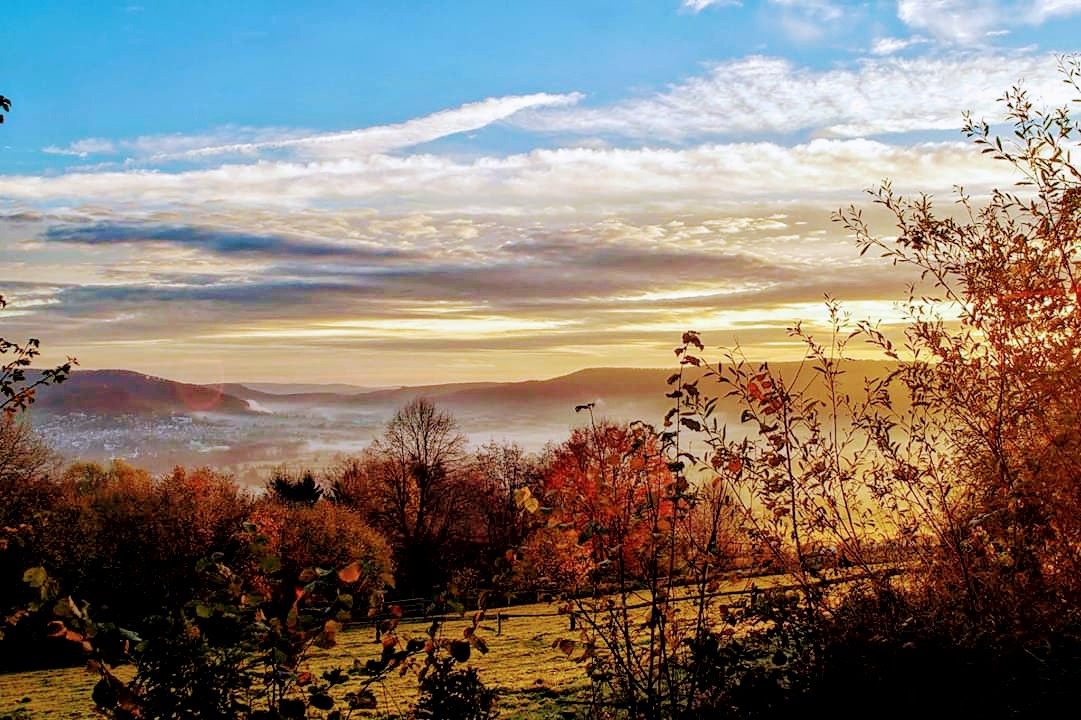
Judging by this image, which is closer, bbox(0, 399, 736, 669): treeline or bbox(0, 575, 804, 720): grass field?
bbox(0, 575, 804, 720): grass field

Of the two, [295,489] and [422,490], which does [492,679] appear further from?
[295,489]

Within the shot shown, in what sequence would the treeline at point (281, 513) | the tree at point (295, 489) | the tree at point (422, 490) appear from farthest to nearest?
the tree at point (295, 489), the tree at point (422, 490), the treeline at point (281, 513)

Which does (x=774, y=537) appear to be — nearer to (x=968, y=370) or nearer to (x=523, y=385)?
(x=968, y=370)

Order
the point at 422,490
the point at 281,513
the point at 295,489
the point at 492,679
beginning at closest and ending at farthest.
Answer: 1. the point at 492,679
2. the point at 281,513
3. the point at 295,489
4. the point at 422,490

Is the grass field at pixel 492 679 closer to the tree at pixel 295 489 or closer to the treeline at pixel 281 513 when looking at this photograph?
the treeline at pixel 281 513

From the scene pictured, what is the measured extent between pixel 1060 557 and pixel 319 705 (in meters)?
4.34

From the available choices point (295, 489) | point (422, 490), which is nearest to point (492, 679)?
point (422, 490)

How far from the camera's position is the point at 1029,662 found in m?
4.71

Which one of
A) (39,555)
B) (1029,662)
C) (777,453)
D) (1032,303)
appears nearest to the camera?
(1029,662)

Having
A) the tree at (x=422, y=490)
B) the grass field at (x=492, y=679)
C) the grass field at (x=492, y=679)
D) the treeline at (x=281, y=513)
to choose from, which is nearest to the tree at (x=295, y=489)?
the treeline at (x=281, y=513)

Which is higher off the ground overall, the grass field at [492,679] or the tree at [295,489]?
the tree at [295,489]

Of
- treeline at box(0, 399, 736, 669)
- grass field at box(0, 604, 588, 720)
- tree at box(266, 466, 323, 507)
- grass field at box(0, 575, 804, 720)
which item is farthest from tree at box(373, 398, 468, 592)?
grass field at box(0, 604, 588, 720)

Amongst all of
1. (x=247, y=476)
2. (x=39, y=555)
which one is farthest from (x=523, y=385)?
(x=39, y=555)

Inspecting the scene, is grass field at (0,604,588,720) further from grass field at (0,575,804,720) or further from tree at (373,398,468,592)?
tree at (373,398,468,592)
